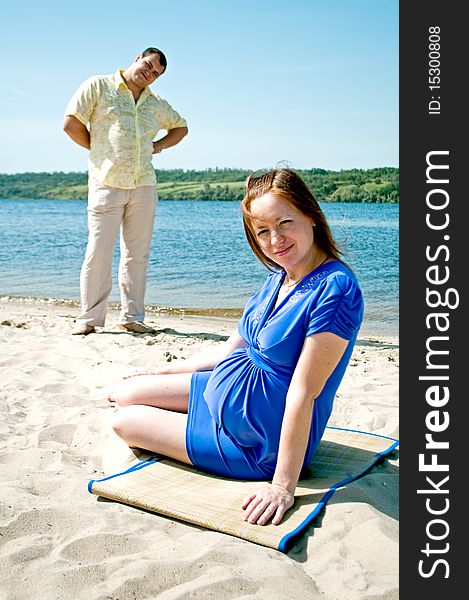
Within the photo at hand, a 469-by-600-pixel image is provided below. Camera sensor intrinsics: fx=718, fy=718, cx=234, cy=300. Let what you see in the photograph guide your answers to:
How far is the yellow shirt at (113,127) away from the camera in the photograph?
20.4 feet

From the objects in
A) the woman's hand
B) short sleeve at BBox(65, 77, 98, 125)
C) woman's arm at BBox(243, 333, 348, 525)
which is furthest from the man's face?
the woman's hand

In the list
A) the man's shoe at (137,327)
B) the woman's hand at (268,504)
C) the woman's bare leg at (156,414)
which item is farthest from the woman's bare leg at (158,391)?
the man's shoe at (137,327)

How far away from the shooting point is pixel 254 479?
3.04 metres

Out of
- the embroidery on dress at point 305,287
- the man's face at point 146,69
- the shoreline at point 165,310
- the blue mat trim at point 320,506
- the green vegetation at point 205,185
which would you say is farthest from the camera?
the green vegetation at point 205,185

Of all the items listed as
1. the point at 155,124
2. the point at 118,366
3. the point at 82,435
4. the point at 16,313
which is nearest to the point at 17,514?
the point at 82,435

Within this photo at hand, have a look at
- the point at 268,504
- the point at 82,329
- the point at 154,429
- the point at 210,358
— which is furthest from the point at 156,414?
the point at 82,329

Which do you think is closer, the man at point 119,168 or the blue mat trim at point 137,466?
the blue mat trim at point 137,466

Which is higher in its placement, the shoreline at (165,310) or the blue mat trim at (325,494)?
the shoreline at (165,310)

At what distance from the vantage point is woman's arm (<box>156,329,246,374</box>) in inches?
131

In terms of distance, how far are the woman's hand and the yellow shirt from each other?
4.09m

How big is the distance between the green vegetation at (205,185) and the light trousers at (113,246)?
361 inches

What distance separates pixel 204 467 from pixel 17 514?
2.71 feet

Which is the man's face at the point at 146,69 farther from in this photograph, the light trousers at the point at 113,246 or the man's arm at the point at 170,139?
the light trousers at the point at 113,246

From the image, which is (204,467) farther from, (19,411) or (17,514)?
(19,411)
